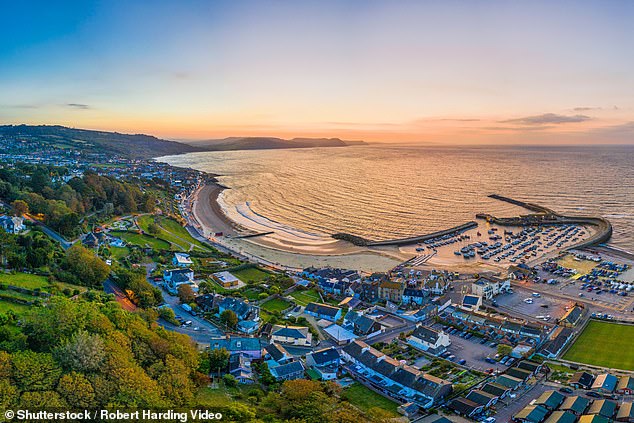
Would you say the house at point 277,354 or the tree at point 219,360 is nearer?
the tree at point 219,360

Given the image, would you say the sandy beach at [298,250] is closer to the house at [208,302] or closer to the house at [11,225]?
the house at [208,302]

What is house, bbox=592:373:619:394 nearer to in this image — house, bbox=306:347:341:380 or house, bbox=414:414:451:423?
house, bbox=414:414:451:423

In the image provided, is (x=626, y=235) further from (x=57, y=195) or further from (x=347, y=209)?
(x=57, y=195)

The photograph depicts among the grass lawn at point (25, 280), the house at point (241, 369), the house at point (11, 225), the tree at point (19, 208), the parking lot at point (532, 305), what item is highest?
the tree at point (19, 208)

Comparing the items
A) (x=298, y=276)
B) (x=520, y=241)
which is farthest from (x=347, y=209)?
(x=298, y=276)

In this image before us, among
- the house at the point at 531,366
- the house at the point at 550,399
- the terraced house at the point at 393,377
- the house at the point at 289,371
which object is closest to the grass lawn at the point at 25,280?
the house at the point at 289,371

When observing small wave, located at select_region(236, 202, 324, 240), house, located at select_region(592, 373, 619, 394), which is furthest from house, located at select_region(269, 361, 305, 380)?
small wave, located at select_region(236, 202, 324, 240)
